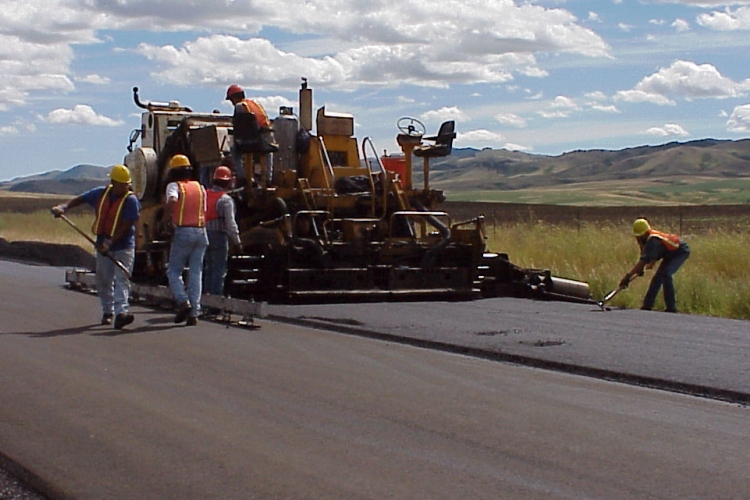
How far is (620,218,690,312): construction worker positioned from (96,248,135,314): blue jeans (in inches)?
253

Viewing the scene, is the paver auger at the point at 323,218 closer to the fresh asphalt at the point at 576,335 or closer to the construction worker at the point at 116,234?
the fresh asphalt at the point at 576,335

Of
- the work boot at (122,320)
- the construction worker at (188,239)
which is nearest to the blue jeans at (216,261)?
the construction worker at (188,239)

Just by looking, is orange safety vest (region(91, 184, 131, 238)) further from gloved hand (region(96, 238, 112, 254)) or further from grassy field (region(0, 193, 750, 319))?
grassy field (region(0, 193, 750, 319))

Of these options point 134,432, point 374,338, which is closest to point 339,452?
point 134,432

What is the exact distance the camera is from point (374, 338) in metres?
11.8

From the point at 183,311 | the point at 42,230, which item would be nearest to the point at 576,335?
the point at 183,311

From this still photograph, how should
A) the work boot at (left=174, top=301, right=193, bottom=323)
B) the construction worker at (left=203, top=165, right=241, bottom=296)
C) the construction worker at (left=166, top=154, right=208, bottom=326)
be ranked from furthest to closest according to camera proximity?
the construction worker at (left=203, top=165, right=241, bottom=296), the construction worker at (left=166, top=154, right=208, bottom=326), the work boot at (left=174, top=301, right=193, bottom=323)

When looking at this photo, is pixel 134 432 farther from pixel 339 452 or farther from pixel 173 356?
pixel 173 356

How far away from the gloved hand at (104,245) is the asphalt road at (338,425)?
115 cm

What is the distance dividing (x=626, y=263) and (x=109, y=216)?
37.3 ft

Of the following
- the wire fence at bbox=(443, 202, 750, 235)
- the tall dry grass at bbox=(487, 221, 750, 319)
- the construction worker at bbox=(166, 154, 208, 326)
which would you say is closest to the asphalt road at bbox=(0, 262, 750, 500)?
the construction worker at bbox=(166, 154, 208, 326)

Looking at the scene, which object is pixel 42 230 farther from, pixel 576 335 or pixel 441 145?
pixel 576 335

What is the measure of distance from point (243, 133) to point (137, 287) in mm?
2399

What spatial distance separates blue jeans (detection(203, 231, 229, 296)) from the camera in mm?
13883
